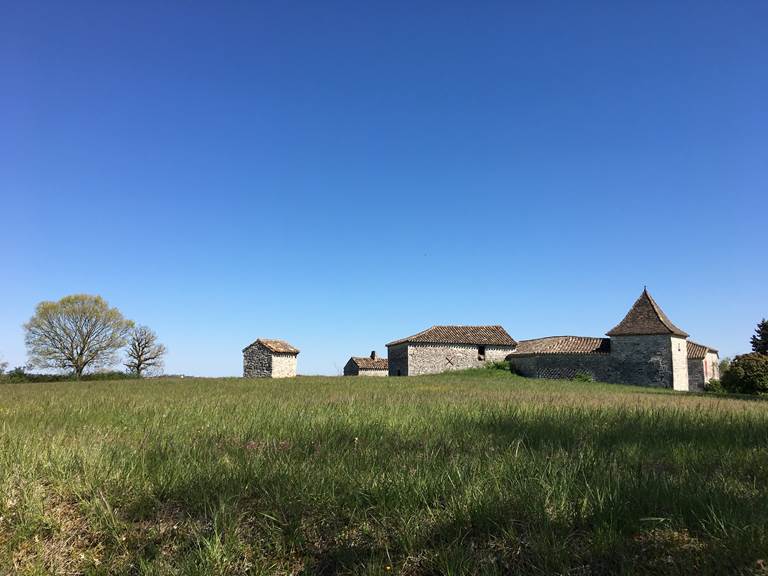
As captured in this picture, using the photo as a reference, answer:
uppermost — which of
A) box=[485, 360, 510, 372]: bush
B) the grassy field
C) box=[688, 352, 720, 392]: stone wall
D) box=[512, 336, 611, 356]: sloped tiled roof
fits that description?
box=[512, 336, 611, 356]: sloped tiled roof

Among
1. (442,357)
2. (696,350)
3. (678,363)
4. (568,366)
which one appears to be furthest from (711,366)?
(442,357)

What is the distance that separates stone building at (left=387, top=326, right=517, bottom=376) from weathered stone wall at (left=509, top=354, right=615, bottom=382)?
424cm

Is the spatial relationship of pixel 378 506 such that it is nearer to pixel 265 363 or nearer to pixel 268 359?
pixel 268 359

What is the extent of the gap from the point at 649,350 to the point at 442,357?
17.3 meters

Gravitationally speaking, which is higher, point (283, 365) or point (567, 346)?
point (567, 346)

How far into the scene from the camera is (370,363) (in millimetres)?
62656

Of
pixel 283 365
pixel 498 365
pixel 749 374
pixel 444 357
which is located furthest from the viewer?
pixel 444 357

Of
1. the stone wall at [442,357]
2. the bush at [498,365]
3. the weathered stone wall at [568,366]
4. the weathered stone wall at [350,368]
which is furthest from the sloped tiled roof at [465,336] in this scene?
the weathered stone wall at [350,368]

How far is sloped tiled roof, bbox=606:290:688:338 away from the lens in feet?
121

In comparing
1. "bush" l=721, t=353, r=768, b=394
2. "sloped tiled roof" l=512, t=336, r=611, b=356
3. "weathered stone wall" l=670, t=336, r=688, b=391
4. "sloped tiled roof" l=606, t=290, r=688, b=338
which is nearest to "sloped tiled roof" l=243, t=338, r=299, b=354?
"sloped tiled roof" l=512, t=336, r=611, b=356

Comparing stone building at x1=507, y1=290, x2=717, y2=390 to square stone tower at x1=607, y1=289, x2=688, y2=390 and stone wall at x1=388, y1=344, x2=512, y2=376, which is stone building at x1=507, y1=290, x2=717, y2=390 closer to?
square stone tower at x1=607, y1=289, x2=688, y2=390

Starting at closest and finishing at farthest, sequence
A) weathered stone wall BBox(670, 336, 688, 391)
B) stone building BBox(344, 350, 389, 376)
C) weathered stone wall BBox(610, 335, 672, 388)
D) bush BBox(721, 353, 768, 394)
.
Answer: bush BBox(721, 353, 768, 394)
weathered stone wall BBox(610, 335, 672, 388)
weathered stone wall BBox(670, 336, 688, 391)
stone building BBox(344, 350, 389, 376)

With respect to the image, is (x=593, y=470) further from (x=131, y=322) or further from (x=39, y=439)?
(x=131, y=322)

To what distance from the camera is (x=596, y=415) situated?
7.62 metres
